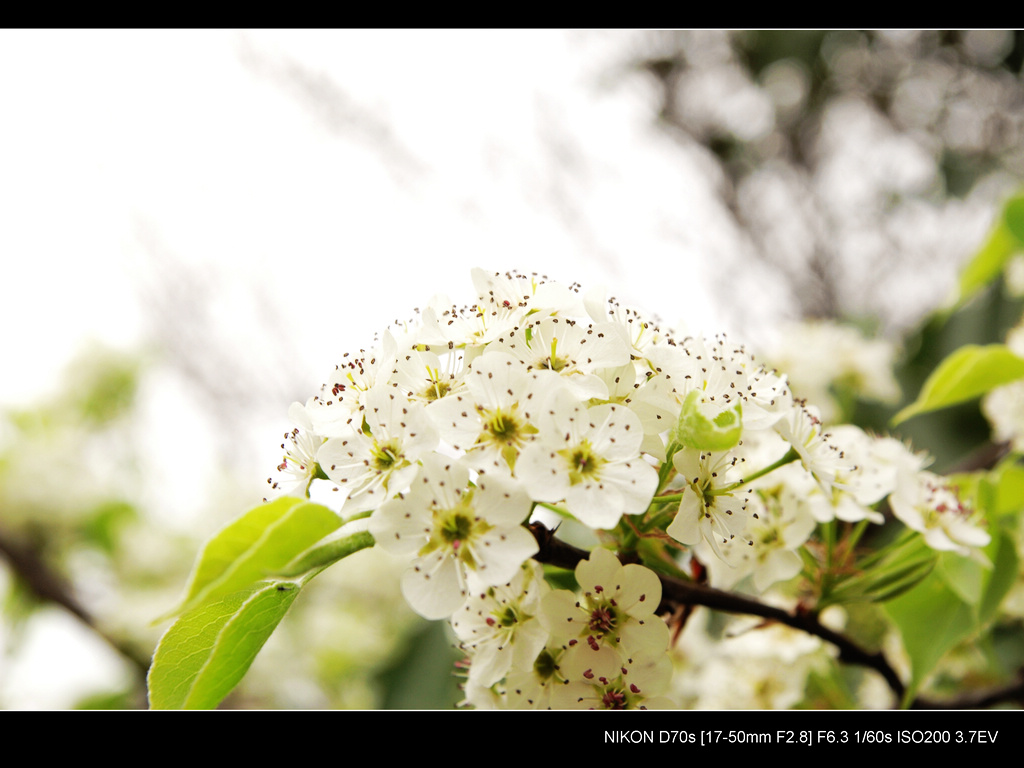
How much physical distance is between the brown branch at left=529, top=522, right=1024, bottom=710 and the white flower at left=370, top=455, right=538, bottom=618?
0.06 meters

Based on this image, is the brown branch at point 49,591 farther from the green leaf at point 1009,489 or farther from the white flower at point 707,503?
the green leaf at point 1009,489

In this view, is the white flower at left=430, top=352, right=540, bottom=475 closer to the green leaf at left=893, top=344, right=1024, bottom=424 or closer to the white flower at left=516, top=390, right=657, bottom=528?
the white flower at left=516, top=390, right=657, bottom=528

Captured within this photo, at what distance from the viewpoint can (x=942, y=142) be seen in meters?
2.22

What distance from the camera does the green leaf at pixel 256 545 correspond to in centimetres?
41

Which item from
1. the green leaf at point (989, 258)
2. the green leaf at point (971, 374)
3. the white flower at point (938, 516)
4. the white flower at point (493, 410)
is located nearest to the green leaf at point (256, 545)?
the white flower at point (493, 410)

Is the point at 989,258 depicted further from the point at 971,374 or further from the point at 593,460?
the point at 593,460

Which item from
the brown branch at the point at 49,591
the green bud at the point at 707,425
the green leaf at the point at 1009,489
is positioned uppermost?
the green bud at the point at 707,425

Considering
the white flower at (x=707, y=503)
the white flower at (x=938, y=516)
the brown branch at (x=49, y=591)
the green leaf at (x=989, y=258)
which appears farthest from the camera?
the brown branch at (x=49, y=591)

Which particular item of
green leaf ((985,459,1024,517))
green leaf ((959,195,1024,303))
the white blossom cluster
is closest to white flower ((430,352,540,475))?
the white blossom cluster

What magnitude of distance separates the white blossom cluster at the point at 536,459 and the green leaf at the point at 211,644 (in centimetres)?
9

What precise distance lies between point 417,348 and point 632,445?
0.65 ft

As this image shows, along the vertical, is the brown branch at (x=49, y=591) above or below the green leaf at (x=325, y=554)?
below

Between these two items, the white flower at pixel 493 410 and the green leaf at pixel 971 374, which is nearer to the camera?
the white flower at pixel 493 410

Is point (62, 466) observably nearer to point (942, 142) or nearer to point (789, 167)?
point (789, 167)
